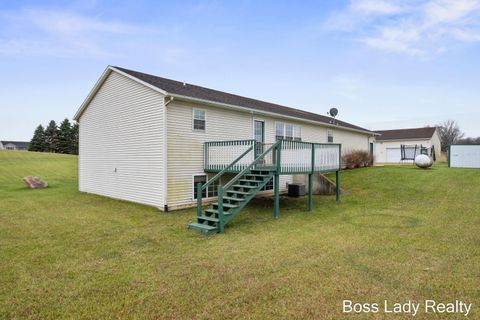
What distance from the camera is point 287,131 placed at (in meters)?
15.6

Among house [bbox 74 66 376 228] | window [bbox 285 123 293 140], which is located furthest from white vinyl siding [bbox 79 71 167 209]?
window [bbox 285 123 293 140]

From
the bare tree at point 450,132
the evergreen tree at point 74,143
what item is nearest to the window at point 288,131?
the evergreen tree at point 74,143

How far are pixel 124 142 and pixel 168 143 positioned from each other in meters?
2.96

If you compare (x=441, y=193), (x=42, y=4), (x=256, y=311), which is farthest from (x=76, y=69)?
(x=441, y=193)

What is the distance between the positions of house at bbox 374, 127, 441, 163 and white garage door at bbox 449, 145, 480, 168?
11.1 m

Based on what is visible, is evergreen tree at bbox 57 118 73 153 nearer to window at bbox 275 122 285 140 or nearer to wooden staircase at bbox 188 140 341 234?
window at bbox 275 122 285 140

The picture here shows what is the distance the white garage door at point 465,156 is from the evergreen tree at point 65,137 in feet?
183

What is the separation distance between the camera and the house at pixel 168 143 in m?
10.6

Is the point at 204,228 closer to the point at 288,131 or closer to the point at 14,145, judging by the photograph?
the point at 288,131

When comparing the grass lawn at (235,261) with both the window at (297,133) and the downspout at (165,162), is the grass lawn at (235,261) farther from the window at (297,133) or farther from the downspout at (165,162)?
the window at (297,133)

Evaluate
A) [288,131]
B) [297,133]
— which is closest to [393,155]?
[297,133]

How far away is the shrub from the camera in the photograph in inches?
850

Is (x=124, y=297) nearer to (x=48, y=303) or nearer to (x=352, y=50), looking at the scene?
(x=48, y=303)

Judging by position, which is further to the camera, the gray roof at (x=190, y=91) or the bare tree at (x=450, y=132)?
the bare tree at (x=450, y=132)
